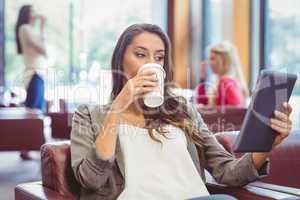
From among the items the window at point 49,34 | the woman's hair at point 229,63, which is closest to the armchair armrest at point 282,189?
the woman's hair at point 229,63

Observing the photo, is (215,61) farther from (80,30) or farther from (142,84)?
(80,30)

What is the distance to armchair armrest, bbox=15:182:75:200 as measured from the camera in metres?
1.61

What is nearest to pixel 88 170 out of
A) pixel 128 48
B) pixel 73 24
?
pixel 128 48

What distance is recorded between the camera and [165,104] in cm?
194

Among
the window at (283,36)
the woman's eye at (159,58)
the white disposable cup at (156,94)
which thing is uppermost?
the window at (283,36)

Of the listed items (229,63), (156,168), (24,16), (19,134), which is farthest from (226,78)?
(24,16)

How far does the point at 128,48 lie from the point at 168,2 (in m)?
5.80

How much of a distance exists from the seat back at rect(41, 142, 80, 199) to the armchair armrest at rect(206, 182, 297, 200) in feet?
1.68

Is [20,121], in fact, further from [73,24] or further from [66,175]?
[73,24]

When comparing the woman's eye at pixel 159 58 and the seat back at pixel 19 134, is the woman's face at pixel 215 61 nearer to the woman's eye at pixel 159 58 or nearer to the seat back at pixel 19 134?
the seat back at pixel 19 134

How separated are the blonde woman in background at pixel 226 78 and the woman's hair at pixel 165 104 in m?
2.36

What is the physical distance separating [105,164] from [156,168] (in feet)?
0.68

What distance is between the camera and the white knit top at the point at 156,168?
1.64m

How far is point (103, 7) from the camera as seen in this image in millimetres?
7531
